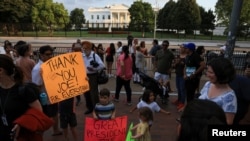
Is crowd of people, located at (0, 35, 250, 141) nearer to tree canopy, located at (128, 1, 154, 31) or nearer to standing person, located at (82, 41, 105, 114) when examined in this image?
standing person, located at (82, 41, 105, 114)

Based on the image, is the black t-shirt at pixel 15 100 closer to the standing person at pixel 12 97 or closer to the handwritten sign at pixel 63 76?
the standing person at pixel 12 97

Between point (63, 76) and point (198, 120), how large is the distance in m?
3.80

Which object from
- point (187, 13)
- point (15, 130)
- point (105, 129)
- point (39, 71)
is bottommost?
point (105, 129)

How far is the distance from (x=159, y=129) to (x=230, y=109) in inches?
152

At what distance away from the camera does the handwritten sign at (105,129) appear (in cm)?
502

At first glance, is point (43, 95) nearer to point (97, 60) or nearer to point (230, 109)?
point (97, 60)

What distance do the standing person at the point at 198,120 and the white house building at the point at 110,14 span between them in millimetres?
107021

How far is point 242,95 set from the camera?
3.76 meters

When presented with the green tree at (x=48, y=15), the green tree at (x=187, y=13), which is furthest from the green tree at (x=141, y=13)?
the green tree at (x=48, y=15)

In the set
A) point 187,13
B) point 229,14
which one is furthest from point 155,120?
point 187,13

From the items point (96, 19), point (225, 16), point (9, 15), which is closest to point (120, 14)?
point (96, 19)

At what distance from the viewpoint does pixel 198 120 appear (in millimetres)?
1843

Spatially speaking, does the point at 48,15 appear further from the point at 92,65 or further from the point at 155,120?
the point at 155,120

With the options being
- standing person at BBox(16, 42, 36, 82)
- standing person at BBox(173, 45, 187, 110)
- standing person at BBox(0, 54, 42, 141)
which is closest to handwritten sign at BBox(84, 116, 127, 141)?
standing person at BBox(16, 42, 36, 82)
